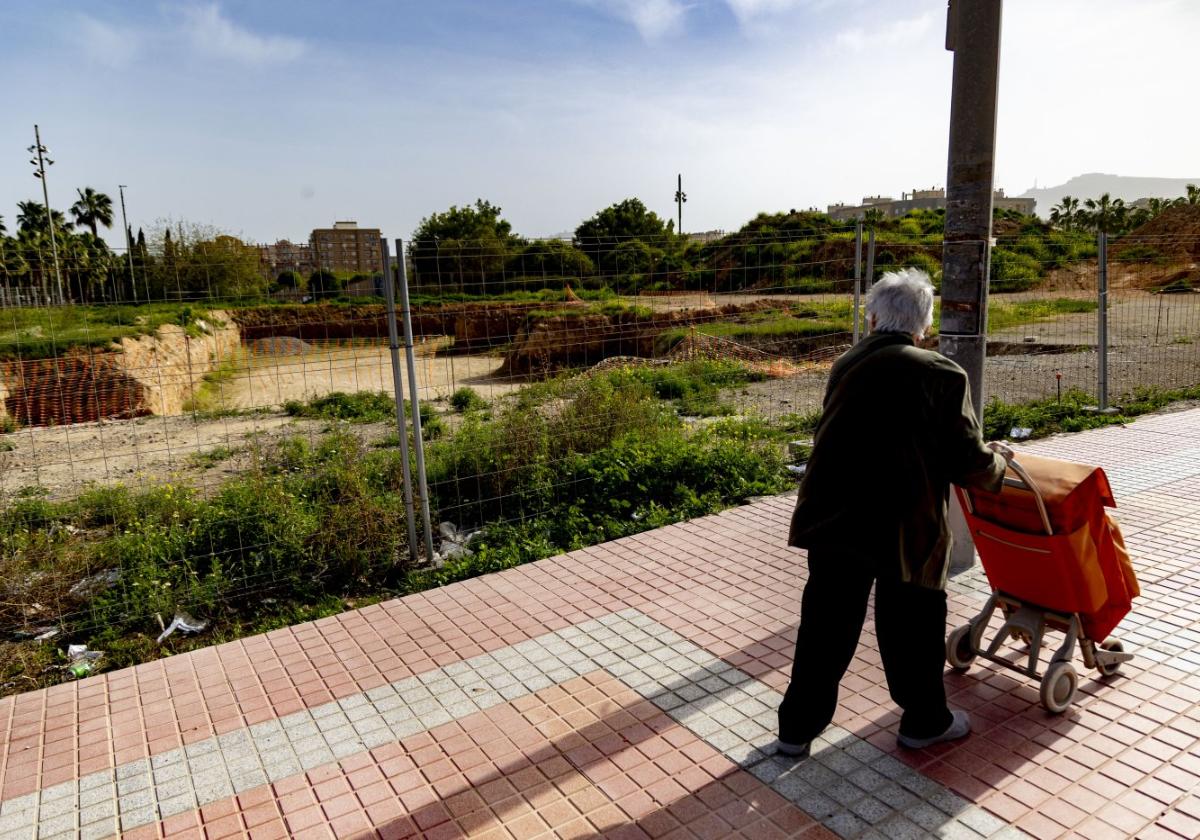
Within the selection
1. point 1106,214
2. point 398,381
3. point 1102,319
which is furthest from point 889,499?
point 1106,214

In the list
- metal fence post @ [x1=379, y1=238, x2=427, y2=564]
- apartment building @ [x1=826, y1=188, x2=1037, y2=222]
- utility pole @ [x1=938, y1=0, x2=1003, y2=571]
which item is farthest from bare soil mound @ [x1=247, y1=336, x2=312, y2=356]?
apartment building @ [x1=826, y1=188, x2=1037, y2=222]

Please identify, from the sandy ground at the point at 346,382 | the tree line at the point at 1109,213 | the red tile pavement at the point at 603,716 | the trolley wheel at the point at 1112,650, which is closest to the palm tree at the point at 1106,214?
the tree line at the point at 1109,213

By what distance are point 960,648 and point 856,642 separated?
107 cm

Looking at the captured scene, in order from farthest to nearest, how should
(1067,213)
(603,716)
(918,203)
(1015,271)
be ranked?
(918,203), (1067,213), (1015,271), (603,716)

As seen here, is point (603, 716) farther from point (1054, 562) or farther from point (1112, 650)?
point (1112, 650)

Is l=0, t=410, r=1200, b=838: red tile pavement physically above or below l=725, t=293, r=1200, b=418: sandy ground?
below

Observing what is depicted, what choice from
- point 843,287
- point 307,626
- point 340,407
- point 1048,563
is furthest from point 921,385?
point 340,407

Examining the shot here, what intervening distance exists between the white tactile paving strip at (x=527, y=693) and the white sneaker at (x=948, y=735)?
12 cm

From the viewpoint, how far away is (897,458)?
3010 millimetres

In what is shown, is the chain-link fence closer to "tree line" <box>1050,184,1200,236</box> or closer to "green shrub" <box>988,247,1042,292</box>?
"green shrub" <box>988,247,1042,292</box>

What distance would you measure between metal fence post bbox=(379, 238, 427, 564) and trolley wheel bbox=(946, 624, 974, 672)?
11.7ft

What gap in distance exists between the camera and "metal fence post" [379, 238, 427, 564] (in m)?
5.41

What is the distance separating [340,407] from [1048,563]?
567 inches

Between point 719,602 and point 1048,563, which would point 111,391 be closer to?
point 719,602
